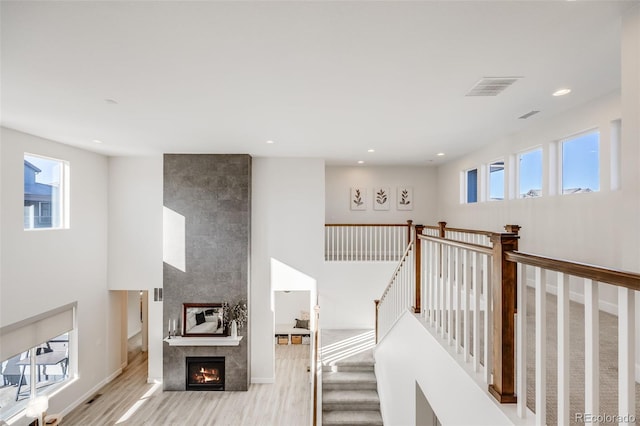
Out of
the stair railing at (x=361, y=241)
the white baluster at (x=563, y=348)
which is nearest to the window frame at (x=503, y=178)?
the stair railing at (x=361, y=241)

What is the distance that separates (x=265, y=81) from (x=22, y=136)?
4.53m

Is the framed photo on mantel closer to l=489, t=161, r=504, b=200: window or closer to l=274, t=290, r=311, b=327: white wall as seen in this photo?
l=274, t=290, r=311, b=327: white wall

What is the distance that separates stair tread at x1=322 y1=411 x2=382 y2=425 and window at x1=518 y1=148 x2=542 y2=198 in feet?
14.5

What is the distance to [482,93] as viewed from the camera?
349 centimetres

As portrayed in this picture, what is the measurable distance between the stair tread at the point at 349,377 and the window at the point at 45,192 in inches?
222

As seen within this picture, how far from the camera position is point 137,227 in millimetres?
7098

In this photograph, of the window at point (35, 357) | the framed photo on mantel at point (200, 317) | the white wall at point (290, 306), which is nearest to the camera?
the window at point (35, 357)

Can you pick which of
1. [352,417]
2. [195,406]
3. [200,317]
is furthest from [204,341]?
[352,417]

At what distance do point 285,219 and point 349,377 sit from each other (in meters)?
3.36

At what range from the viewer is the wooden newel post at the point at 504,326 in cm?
177

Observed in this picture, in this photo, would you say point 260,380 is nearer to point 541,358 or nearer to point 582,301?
point 582,301

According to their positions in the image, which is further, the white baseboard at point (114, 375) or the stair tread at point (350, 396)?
the white baseboard at point (114, 375)

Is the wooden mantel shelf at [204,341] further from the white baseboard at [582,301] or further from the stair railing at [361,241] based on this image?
the white baseboard at [582,301]

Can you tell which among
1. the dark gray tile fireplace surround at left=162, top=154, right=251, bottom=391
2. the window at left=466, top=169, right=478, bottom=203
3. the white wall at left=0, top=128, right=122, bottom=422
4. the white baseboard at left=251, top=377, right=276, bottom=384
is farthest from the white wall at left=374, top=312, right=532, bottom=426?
the white wall at left=0, top=128, right=122, bottom=422
